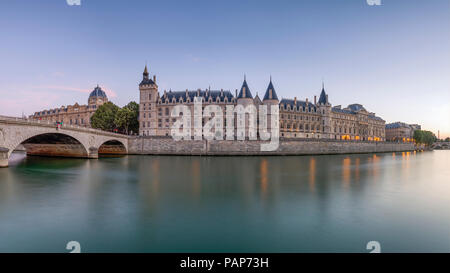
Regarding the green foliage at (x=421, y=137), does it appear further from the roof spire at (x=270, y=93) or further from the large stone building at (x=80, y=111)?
the large stone building at (x=80, y=111)

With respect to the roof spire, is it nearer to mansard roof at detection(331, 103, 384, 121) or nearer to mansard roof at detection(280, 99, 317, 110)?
mansard roof at detection(280, 99, 317, 110)

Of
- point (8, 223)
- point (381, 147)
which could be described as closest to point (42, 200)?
point (8, 223)

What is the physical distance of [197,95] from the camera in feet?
181

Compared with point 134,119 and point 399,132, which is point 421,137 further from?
point 134,119

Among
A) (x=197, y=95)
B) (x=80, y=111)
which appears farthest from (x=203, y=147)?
(x=80, y=111)

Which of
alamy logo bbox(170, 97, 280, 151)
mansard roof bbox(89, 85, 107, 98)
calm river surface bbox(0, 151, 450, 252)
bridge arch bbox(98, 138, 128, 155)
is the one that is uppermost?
mansard roof bbox(89, 85, 107, 98)

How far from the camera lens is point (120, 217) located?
7.67 meters

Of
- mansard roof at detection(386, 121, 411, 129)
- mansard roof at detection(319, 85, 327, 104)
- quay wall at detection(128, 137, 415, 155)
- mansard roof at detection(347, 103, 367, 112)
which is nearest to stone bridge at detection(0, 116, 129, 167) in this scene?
quay wall at detection(128, 137, 415, 155)

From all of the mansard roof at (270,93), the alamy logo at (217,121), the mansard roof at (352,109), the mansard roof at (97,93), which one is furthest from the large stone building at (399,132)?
the mansard roof at (97,93)

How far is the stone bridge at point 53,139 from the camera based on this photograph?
18453mm

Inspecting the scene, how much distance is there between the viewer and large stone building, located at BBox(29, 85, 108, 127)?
76875mm

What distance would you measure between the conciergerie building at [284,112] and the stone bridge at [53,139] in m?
13.8

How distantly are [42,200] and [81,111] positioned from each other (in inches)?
3269

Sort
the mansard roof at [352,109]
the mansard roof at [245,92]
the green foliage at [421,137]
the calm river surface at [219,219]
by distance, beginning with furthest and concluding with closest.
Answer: the green foliage at [421,137], the mansard roof at [352,109], the mansard roof at [245,92], the calm river surface at [219,219]
